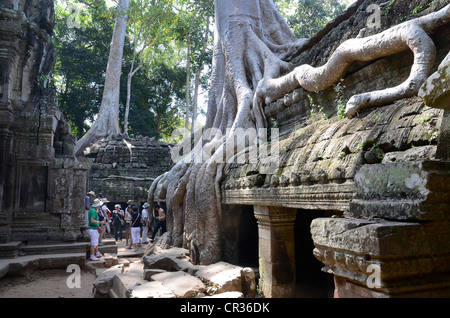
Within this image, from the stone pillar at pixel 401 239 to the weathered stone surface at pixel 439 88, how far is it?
345 millimetres

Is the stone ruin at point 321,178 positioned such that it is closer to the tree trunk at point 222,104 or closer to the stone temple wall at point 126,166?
the tree trunk at point 222,104

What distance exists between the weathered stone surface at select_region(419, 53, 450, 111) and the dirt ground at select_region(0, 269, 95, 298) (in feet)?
16.6

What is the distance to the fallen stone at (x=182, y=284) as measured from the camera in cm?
400

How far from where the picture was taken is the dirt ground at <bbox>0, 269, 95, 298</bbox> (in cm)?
492

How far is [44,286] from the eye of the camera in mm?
5312

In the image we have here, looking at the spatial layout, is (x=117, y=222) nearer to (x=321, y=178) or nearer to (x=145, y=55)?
(x=321, y=178)

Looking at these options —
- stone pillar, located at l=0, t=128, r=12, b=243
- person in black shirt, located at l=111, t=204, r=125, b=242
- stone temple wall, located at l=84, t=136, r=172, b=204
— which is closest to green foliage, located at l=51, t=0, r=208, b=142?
stone temple wall, located at l=84, t=136, r=172, b=204

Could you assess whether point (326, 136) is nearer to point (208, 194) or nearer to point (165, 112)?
point (208, 194)

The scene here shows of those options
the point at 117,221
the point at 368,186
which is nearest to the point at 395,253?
the point at 368,186

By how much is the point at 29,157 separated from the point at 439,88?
7328 mm

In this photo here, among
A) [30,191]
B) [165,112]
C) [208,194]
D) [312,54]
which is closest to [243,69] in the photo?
[312,54]

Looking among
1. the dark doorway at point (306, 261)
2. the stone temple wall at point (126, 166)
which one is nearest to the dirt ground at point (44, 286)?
the dark doorway at point (306, 261)

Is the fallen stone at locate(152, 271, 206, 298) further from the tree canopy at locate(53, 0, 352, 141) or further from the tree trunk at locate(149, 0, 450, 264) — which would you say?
the tree canopy at locate(53, 0, 352, 141)
